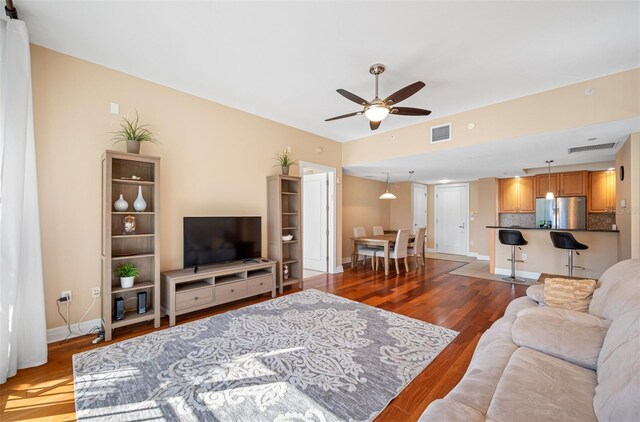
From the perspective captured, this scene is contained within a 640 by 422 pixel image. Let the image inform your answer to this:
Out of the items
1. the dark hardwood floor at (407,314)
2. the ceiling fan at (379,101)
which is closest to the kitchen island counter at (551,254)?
the dark hardwood floor at (407,314)

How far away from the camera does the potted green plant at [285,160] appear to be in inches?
171

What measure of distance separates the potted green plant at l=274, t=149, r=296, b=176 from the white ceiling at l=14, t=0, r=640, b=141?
3.98ft

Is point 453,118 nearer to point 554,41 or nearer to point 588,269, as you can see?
point 554,41

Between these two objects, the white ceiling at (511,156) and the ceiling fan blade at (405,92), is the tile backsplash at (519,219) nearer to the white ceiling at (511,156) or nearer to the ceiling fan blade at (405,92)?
the white ceiling at (511,156)

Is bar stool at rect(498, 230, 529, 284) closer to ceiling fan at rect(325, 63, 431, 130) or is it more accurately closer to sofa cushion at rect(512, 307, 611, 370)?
ceiling fan at rect(325, 63, 431, 130)

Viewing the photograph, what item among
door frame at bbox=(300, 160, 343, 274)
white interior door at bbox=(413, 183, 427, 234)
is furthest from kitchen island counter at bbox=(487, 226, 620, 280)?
door frame at bbox=(300, 160, 343, 274)

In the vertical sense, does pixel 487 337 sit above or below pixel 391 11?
below

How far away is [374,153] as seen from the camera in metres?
5.15

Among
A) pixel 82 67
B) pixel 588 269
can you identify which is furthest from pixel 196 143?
pixel 588 269

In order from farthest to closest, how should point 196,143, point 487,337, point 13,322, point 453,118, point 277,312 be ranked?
1. point 453,118
2. point 196,143
3. point 277,312
4. point 13,322
5. point 487,337

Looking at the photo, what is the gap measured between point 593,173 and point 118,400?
339 inches

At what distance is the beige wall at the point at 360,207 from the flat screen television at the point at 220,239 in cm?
306

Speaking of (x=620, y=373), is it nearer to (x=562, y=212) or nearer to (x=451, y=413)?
(x=451, y=413)

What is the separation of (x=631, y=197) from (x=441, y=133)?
249cm
